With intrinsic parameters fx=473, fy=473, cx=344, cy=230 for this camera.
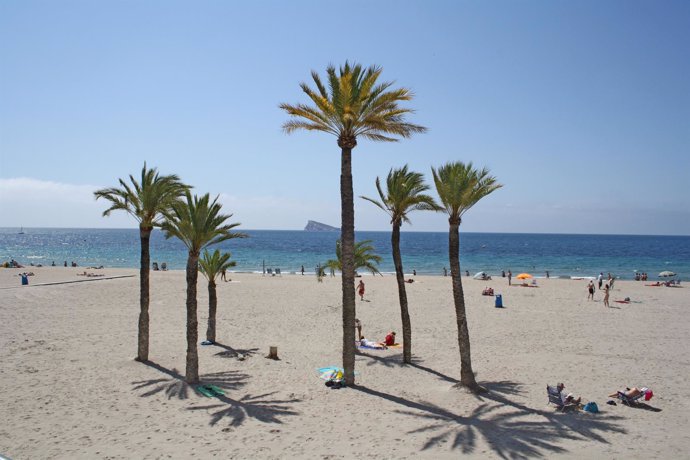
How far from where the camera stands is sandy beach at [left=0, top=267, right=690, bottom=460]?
9547mm

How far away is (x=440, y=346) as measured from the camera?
19.6 meters

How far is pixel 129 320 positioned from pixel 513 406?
59.2ft

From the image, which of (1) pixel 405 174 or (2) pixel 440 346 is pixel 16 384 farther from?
(2) pixel 440 346

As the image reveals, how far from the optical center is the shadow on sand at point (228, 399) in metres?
11.1

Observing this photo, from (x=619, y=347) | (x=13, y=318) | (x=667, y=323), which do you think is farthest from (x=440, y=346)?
(x=13, y=318)

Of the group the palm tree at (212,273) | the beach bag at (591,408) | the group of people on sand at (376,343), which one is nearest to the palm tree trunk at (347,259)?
the group of people on sand at (376,343)

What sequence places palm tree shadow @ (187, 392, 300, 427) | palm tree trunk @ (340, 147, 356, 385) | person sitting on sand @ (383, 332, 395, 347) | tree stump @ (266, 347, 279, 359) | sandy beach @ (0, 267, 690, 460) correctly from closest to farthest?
sandy beach @ (0, 267, 690, 460)
palm tree shadow @ (187, 392, 300, 427)
palm tree trunk @ (340, 147, 356, 385)
tree stump @ (266, 347, 279, 359)
person sitting on sand @ (383, 332, 395, 347)

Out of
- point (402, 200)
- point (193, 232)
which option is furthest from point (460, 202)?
point (193, 232)

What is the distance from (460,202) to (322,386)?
21.8 feet

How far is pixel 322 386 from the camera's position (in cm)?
1362

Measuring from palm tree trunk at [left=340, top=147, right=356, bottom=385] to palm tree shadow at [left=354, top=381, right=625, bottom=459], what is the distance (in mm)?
1732

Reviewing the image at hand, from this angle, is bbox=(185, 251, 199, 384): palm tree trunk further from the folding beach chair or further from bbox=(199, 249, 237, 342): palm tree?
the folding beach chair

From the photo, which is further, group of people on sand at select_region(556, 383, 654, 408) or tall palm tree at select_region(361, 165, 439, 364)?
tall palm tree at select_region(361, 165, 439, 364)

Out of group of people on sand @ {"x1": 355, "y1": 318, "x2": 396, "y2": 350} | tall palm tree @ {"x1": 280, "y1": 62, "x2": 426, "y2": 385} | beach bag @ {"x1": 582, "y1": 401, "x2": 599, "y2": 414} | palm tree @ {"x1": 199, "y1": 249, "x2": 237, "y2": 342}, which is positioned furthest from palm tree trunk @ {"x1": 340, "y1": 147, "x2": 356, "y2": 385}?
palm tree @ {"x1": 199, "y1": 249, "x2": 237, "y2": 342}
